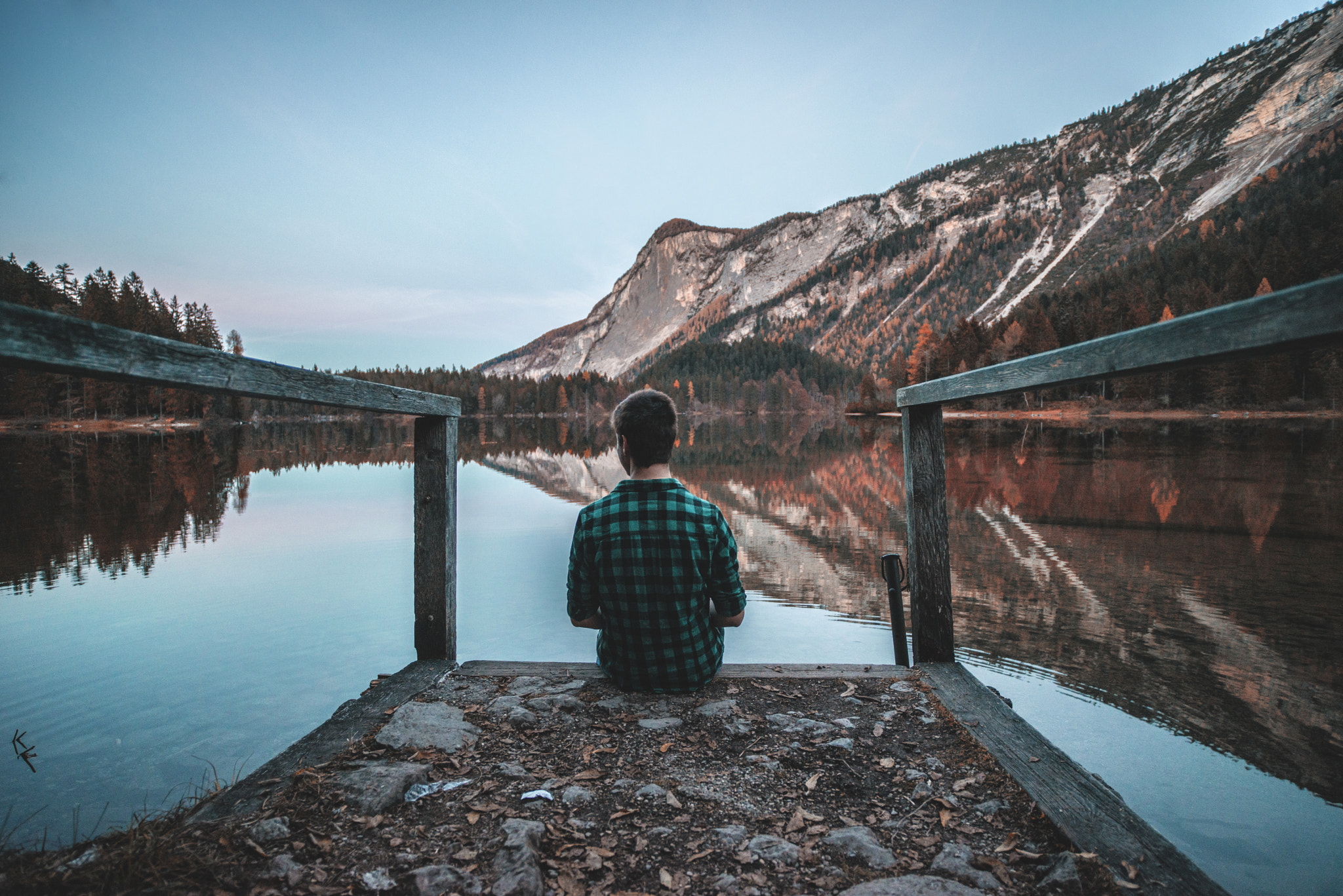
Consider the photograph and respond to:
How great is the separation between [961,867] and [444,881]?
192 cm

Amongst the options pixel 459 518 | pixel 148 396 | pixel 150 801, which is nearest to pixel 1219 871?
pixel 150 801

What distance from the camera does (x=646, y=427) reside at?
3.71 m

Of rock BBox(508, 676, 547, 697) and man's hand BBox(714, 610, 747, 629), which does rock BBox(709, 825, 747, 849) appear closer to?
man's hand BBox(714, 610, 747, 629)

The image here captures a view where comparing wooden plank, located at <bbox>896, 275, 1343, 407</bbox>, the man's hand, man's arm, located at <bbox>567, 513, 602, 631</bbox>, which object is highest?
wooden plank, located at <bbox>896, 275, 1343, 407</bbox>

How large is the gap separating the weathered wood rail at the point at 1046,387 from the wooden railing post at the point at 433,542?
11.7ft

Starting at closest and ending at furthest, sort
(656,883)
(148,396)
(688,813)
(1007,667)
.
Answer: (656,883), (688,813), (1007,667), (148,396)

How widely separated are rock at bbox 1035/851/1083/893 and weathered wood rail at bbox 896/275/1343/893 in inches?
7.3

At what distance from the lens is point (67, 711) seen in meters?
5.88

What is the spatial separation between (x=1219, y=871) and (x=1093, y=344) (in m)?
3.24

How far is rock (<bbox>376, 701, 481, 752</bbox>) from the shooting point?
11.4ft

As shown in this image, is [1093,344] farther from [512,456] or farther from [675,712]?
[512,456]

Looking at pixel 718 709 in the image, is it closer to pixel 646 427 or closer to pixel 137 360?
pixel 646 427

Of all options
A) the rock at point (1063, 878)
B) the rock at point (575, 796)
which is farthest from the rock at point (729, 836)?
the rock at point (1063, 878)

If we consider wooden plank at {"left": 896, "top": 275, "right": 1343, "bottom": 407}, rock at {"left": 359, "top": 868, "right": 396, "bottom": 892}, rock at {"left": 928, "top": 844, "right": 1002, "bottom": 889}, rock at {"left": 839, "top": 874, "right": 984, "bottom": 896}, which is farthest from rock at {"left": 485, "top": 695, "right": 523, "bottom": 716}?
wooden plank at {"left": 896, "top": 275, "right": 1343, "bottom": 407}
